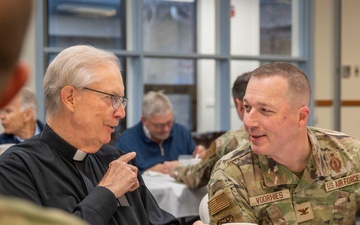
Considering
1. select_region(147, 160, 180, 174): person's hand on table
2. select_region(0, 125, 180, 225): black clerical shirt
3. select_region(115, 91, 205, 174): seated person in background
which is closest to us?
select_region(0, 125, 180, 225): black clerical shirt

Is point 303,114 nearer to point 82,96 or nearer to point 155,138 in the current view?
point 82,96

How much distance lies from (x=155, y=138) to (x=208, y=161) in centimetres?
139

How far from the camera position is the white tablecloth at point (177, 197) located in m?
4.05

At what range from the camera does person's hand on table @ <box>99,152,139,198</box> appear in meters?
2.15

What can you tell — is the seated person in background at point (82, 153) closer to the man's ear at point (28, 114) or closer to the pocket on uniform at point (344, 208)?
the pocket on uniform at point (344, 208)

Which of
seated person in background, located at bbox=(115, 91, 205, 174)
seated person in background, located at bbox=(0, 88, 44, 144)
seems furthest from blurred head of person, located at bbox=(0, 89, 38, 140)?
seated person in background, located at bbox=(115, 91, 205, 174)

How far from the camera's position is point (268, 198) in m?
2.16

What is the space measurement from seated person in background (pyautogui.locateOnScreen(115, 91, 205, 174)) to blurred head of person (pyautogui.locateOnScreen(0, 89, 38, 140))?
73 centimetres

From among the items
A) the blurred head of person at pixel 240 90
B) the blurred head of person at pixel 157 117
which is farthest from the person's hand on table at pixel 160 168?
the blurred head of person at pixel 240 90

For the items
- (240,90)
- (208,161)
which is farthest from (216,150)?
(240,90)

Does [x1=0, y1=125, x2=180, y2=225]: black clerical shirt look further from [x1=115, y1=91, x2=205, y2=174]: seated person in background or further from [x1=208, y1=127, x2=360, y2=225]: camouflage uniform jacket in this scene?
[x1=115, y1=91, x2=205, y2=174]: seated person in background

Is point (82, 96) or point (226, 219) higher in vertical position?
point (82, 96)

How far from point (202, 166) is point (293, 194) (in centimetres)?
174

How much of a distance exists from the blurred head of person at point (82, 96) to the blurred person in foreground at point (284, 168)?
45 centimetres
